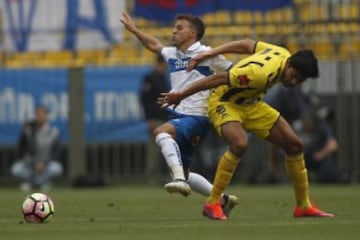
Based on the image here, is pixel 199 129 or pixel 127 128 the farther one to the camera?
pixel 127 128

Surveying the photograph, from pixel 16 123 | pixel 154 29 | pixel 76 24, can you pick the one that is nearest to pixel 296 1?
pixel 154 29

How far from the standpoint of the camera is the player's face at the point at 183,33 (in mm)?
14062

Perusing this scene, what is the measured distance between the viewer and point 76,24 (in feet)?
79.7

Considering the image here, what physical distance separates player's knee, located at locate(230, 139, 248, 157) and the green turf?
0.69 m

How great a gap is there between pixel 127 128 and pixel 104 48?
1.63 meters

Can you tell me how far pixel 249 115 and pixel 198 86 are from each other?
745 millimetres

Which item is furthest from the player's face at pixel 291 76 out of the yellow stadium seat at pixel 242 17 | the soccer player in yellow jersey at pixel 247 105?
the yellow stadium seat at pixel 242 17

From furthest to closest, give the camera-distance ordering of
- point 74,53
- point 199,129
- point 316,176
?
point 74,53 < point 316,176 < point 199,129

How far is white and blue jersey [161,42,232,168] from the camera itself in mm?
13789

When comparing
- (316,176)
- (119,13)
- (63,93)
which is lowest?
(316,176)

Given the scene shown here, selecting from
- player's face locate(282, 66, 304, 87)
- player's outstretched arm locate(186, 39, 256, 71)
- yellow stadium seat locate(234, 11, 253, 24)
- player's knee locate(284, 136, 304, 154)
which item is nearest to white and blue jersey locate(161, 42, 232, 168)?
player's outstretched arm locate(186, 39, 256, 71)

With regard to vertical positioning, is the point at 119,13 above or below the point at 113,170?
above

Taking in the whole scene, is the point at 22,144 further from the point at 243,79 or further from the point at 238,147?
the point at 243,79

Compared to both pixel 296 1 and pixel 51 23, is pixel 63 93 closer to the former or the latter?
pixel 51 23
